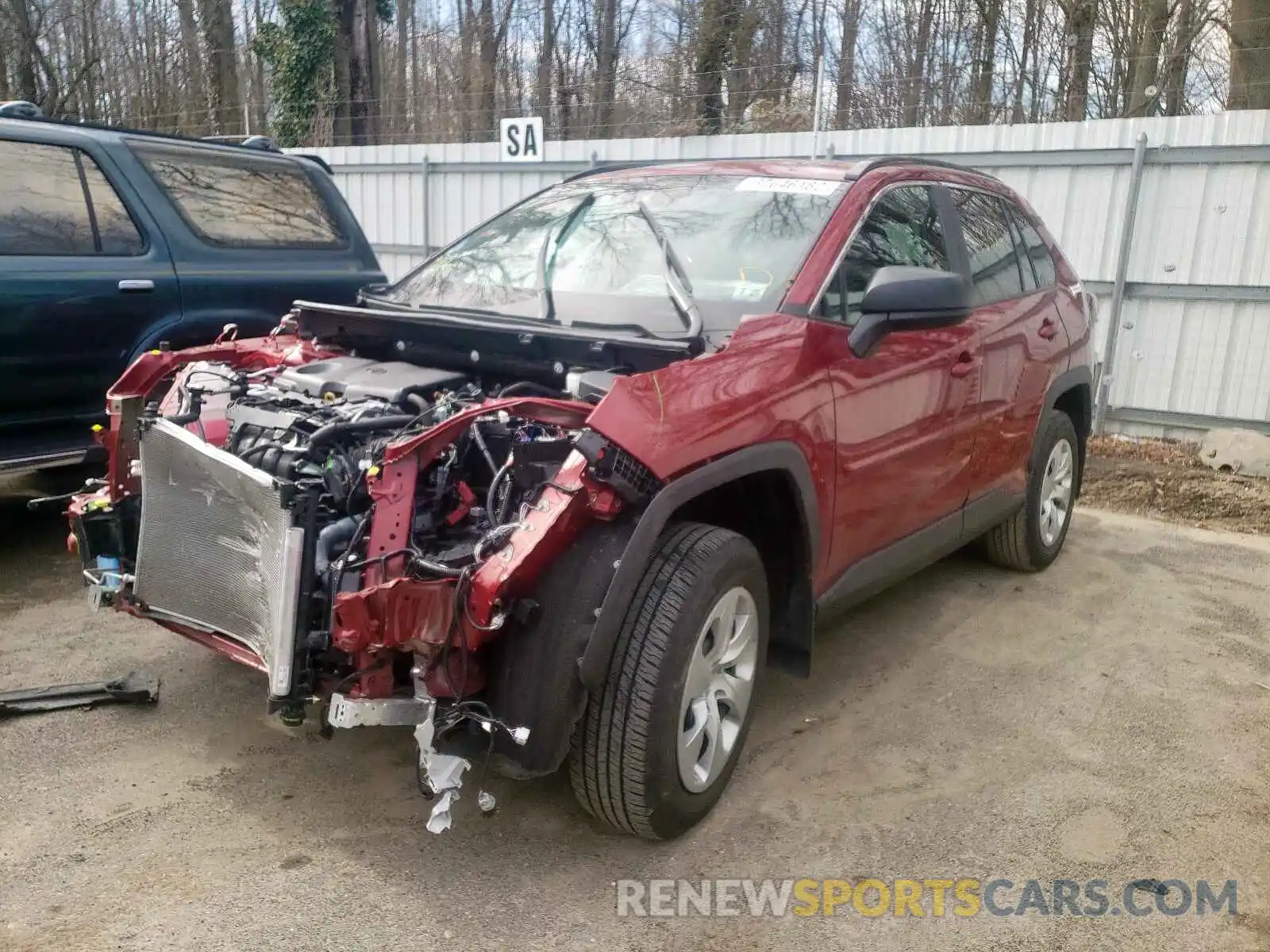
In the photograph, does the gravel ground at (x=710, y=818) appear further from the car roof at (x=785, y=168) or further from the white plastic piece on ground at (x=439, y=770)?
the car roof at (x=785, y=168)

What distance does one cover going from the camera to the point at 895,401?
3541mm

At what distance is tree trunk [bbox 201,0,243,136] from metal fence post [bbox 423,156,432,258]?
33.0 ft

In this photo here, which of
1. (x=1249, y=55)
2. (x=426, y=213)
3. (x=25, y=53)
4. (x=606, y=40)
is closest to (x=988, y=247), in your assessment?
(x=1249, y=55)

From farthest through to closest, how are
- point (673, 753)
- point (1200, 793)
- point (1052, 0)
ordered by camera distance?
point (1052, 0) → point (1200, 793) → point (673, 753)

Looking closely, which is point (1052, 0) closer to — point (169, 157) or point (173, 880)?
point (169, 157)

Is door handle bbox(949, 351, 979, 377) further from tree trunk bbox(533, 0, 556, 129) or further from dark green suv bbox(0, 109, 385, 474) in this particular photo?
tree trunk bbox(533, 0, 556, 129)

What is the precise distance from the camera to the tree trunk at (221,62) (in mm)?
19219

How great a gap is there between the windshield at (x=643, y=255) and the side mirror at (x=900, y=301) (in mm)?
282

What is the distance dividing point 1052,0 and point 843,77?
396 cm

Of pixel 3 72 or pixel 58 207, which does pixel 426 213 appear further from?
pixel 3 72

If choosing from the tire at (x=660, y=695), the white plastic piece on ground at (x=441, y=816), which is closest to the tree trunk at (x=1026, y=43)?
the tire at (x=660, y=695)

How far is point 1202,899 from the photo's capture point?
2740mm

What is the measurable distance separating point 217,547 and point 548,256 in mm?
1689

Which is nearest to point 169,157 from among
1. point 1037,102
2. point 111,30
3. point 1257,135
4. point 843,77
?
point 1257,135
